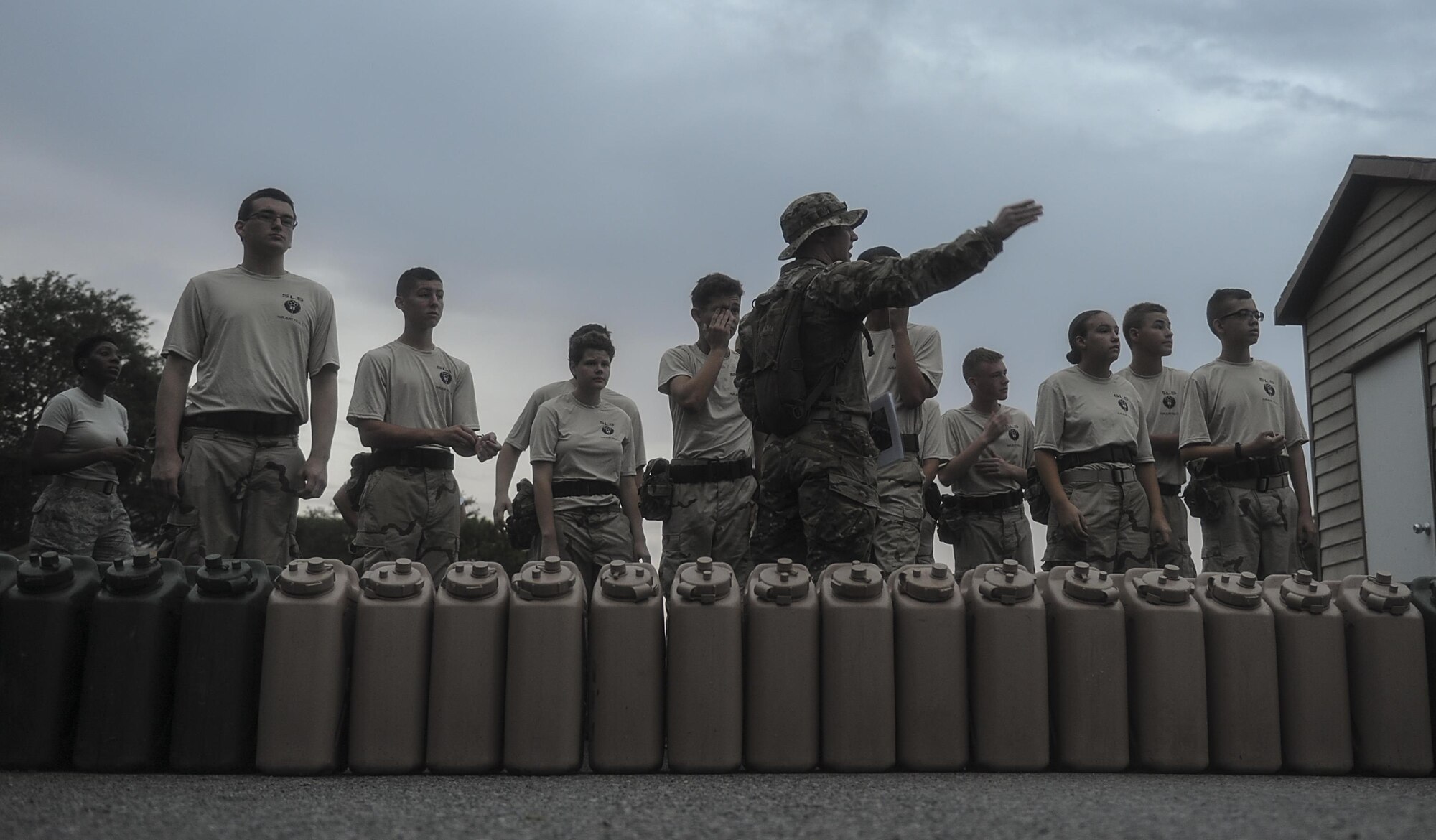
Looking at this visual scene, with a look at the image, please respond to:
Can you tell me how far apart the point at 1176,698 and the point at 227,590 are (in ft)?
9.09

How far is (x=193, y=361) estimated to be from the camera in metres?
5.23

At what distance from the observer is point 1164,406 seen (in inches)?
305

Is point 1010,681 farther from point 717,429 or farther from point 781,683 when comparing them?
point 717,429

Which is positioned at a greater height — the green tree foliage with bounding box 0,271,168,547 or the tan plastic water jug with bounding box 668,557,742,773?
the green tree foliage with bounding box 0,271,168,547

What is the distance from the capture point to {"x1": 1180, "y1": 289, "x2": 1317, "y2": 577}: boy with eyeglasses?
6.92 meters

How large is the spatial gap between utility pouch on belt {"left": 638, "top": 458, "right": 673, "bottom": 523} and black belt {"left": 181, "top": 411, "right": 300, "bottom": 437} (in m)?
2.25

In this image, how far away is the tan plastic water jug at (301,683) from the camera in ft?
12.3

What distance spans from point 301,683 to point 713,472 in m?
3.31

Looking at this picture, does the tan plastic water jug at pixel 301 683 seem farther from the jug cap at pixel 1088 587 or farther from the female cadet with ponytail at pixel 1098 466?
the female cadet with ponytail at pixel 1098 466

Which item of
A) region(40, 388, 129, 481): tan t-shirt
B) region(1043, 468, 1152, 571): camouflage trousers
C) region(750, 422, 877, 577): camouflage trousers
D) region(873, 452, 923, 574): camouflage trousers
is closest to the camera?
region(750, 422, 877, 577): camouflage trousers

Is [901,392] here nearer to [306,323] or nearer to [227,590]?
[306,323]

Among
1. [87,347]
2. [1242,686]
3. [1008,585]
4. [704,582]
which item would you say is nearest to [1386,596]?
[1242,686]

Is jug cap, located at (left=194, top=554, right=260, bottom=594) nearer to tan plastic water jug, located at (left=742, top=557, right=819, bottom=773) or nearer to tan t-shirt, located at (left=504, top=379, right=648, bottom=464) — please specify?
tan plastic water jug, located at (left=742, top=557, right=819, bottom=773)

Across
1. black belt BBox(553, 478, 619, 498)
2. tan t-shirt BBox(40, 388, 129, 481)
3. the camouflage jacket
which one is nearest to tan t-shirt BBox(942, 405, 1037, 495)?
black belt BBox(553, 478, 619, 498)
